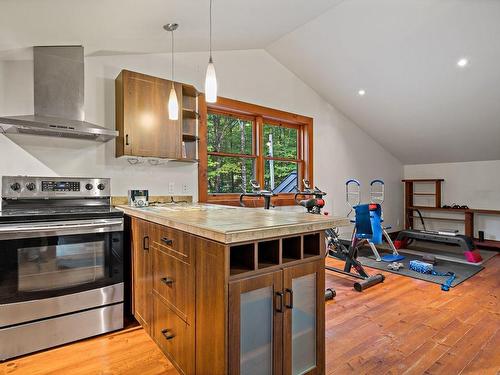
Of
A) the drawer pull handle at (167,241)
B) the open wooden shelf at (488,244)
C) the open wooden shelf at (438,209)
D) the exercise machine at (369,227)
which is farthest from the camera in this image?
the open wooden shelf at (438,209)

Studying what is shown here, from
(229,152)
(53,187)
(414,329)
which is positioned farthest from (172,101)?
(414,329)

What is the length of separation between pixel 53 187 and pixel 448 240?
5660 millimetres

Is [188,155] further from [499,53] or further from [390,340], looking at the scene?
[499,53]

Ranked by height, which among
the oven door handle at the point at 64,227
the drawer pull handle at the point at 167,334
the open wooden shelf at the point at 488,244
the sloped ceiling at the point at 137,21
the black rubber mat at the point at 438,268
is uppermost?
the sloped ceiling at the point at 137,21

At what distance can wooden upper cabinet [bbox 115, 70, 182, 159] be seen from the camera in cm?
287

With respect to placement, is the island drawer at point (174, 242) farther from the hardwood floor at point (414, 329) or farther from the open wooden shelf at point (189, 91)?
the open wooden shelf at point (189, 91)

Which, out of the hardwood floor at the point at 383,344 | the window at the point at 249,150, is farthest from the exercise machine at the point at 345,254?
the window at the point at 249,150

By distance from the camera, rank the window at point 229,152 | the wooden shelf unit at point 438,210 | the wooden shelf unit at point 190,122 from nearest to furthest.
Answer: the wooden shelf unit at point 190,122, the window at point 229,152, the wooden shelf unit at point 438,210

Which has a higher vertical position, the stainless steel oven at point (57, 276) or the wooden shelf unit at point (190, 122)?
the wooden shelf unit at point (190, 122)

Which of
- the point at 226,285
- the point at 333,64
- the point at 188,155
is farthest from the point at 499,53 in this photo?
the point at 226,285

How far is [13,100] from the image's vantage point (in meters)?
2.61

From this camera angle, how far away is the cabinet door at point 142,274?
221 centimetres

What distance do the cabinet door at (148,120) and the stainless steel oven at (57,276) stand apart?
0.83 m

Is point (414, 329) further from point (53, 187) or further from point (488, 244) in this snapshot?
point (488, 244)
